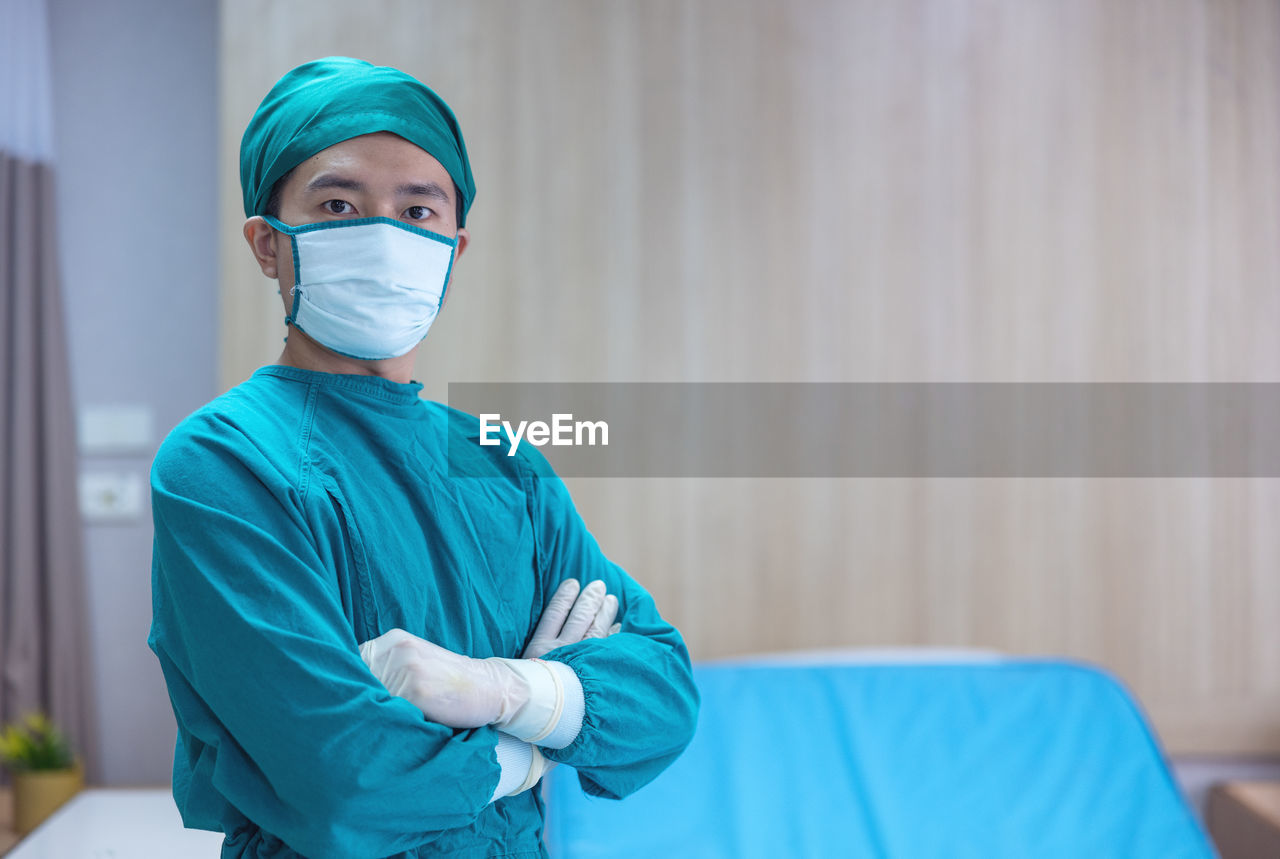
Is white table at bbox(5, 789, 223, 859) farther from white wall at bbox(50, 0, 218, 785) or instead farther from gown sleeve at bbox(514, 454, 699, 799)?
gown sleeve at bbox(514, 454, 699, 799)

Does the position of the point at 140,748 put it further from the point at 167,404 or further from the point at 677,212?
the point at 677,212

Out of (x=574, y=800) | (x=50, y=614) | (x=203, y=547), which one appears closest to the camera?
(x=203, y=547)

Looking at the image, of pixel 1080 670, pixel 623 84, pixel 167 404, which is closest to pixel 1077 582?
pixel 1080 670

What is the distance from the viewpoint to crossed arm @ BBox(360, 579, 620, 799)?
2.65 ft

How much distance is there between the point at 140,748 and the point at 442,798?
190cm

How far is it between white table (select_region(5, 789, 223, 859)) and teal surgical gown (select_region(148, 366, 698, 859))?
3.07ft

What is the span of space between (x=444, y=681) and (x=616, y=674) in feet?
0.69

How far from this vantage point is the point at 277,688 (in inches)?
29.0

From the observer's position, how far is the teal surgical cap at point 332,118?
0.92 meters

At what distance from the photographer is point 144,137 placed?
231cm

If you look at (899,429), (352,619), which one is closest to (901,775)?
(899,429)

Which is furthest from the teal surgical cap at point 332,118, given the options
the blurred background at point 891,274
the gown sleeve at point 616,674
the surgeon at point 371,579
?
the blurred background at point 891,274

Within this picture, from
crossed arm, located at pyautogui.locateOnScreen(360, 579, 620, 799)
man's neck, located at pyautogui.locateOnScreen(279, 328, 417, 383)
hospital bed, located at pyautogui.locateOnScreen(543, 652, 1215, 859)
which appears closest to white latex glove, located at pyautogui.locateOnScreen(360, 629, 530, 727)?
crossed arm, located at pyautogui.locateOnScreen(360, 579, 620, 799)

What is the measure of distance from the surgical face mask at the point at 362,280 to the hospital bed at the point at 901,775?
102 cm
